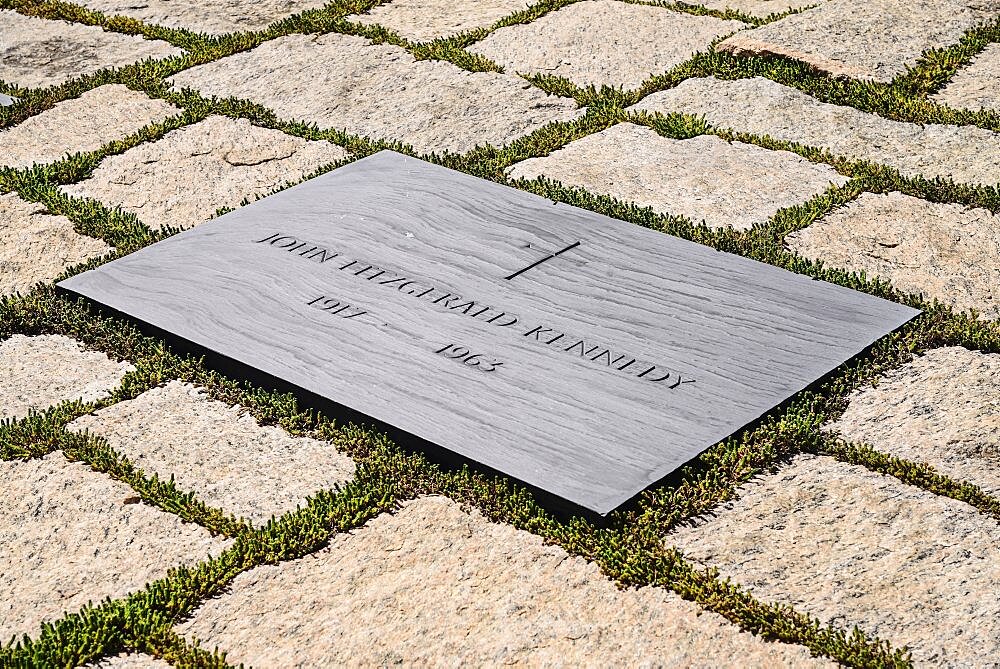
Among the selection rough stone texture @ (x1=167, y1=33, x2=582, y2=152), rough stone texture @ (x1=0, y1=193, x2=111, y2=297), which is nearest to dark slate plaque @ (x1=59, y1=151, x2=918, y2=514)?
rough stone texture @ (x1=0, y1=193, x2=111, y2=297)

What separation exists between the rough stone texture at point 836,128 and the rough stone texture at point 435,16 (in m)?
1.07

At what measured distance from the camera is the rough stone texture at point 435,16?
15.4ft

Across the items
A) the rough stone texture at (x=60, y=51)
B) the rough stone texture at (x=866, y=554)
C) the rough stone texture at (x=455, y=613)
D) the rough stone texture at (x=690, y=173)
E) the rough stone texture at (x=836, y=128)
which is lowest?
the rough stone texture at (x=455, y=613)

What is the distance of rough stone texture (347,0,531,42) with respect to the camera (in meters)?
4.70

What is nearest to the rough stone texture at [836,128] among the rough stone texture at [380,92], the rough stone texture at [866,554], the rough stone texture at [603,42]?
the rough stone texture at [603,42]

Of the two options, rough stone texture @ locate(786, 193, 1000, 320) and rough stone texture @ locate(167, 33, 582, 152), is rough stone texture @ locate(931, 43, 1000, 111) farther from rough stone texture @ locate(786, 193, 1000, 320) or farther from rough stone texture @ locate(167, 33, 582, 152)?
rough stone texture @ locate(167, 33, 582, 152)

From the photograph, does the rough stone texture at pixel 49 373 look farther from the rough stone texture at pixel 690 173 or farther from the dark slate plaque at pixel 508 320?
the rough stone texture at pixel 690 173

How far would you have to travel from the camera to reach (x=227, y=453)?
2.37m

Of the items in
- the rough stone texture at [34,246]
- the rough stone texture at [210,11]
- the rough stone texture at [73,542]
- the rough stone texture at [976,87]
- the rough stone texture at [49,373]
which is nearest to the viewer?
the rough stone texture at [73,542]

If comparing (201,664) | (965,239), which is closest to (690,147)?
(965,239)

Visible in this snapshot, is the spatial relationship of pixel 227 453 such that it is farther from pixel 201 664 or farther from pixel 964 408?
pixel 964 408

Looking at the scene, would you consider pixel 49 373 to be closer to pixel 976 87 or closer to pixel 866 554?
pixel 866 554

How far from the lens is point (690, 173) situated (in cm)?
348

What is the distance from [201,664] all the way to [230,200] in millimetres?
1881
